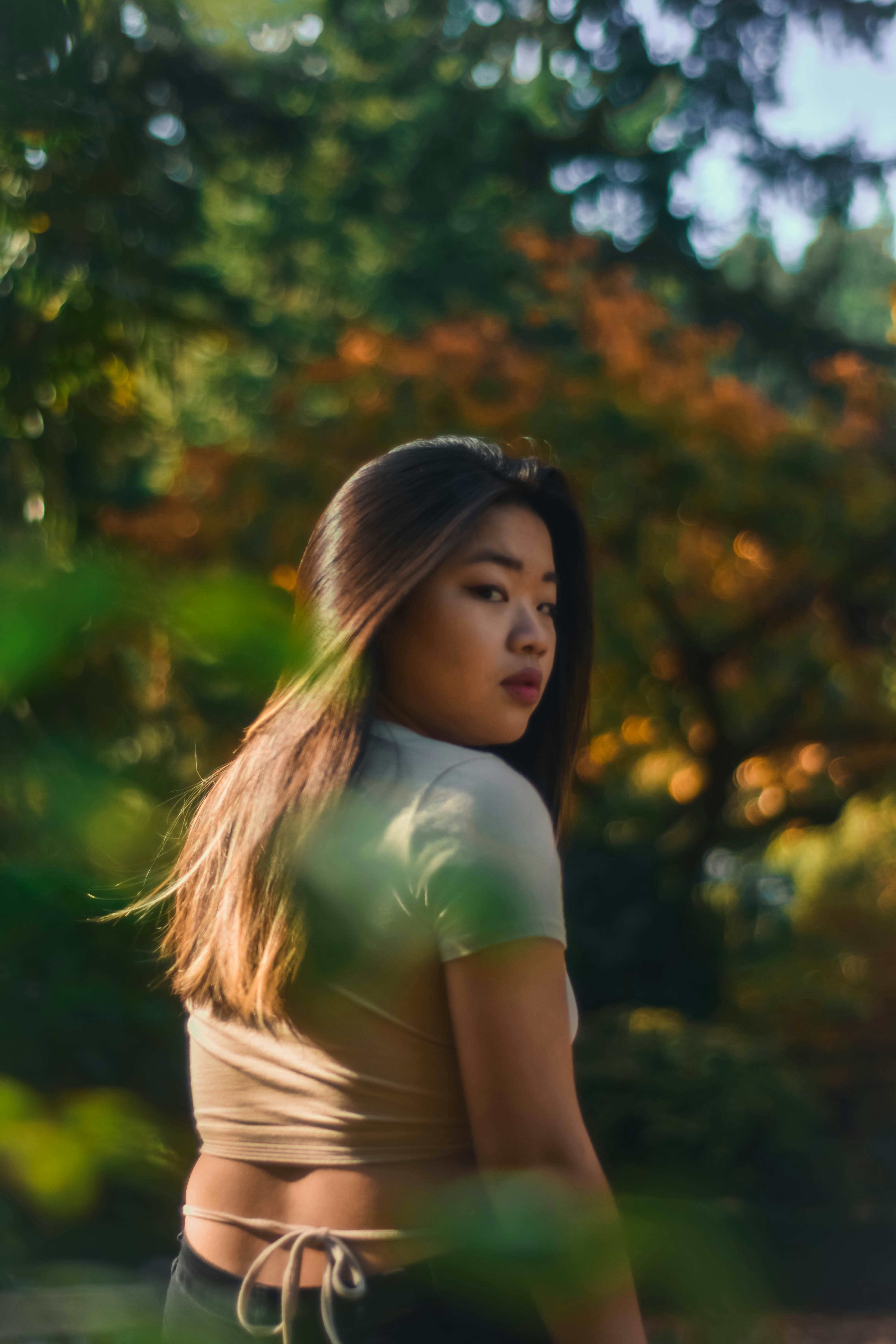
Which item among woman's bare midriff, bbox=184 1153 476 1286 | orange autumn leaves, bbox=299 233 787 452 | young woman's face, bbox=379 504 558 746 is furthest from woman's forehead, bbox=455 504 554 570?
orange autumn leaves, bbox=299 233 787 452

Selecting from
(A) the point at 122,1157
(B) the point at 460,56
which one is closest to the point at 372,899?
(A) the point at 122,1157

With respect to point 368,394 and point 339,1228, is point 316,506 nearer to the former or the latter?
point 368,394

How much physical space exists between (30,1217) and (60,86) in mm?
565

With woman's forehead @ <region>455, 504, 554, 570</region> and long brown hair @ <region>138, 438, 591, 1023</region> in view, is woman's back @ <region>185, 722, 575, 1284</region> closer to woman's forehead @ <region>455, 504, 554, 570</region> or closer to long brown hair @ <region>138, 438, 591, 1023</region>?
long brown hair @ <region>138, 438, 591, 1023</region>

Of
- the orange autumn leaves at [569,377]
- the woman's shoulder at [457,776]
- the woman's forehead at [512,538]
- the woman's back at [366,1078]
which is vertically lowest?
the woman's back at [366,1078]

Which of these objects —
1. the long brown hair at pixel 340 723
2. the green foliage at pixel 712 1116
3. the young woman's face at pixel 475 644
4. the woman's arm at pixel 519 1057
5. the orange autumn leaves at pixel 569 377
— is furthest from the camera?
the orange autumn leaves at pixel 569 377

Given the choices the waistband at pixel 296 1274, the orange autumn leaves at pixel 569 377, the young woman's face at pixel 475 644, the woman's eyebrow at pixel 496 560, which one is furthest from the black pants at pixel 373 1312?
the orange autumn leaves at pixel 569 377

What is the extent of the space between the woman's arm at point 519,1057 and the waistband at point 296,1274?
105 millimetres

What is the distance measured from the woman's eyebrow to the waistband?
0.53 m

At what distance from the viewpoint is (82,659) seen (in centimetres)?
37

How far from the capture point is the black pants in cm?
43

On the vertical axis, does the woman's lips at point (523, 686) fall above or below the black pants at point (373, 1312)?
above

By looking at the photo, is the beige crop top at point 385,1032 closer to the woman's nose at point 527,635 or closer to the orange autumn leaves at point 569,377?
the woman's nose at point 527,635

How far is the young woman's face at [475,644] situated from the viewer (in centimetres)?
105
